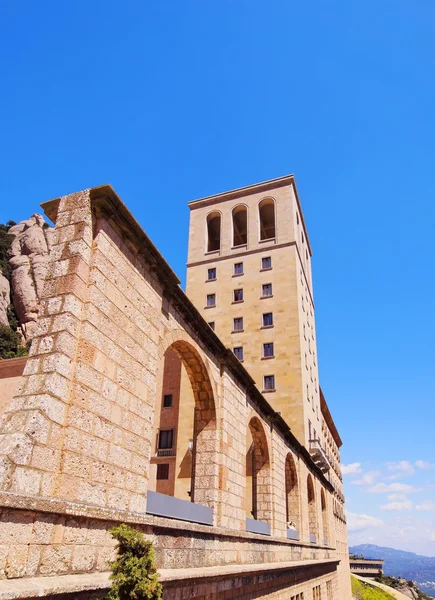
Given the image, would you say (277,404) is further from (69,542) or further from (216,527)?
(69,542)

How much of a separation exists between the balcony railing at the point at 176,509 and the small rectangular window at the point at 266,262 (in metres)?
22.3

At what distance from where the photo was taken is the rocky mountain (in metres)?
47.6

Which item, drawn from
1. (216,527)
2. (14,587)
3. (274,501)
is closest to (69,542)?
(14,587)

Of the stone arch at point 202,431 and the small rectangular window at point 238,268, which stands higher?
the small rectangular window at point 238,268

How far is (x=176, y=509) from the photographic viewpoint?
788 centimetres

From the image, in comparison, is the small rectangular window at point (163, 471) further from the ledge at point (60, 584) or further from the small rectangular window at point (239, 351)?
the ledge at point (60, 584)

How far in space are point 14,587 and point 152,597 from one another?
1439mm

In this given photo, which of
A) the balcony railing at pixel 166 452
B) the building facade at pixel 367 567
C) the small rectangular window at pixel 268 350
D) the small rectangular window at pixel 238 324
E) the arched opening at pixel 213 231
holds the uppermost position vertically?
the arched opening at pixel 213 231

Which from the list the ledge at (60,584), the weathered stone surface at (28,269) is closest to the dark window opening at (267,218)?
the weathered stone surface at (28,269)

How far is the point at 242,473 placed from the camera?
1192cm

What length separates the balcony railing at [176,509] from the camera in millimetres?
7172

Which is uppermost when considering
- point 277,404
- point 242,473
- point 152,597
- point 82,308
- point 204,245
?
point 204,245

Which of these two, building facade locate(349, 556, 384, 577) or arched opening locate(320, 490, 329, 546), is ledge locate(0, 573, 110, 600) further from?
building facade locate(349, 556, 384, 577)

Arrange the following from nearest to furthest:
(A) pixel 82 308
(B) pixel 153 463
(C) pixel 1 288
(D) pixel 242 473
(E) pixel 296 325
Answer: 1. (A) pixel 82 308
2. (D) pixel 242 473
3. (B) pixel 153 463
4. (E) pixel 296 325
5. (C) pixel 1 288
